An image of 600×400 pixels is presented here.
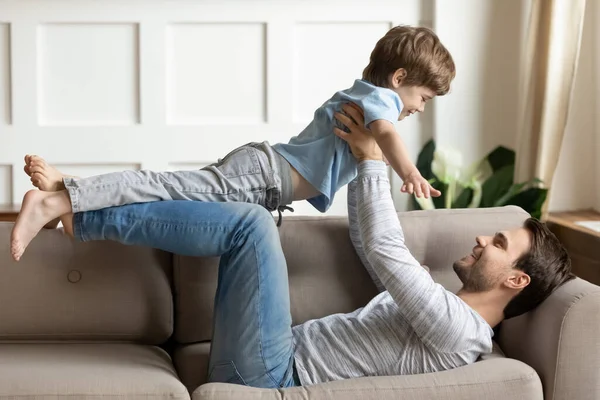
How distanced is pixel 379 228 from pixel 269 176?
325mm

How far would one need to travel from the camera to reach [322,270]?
2160 mm

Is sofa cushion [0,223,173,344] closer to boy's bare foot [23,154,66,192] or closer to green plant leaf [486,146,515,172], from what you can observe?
boy's bare foot [23,154,66,192]

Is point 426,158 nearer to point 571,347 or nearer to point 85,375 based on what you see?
point 571,347

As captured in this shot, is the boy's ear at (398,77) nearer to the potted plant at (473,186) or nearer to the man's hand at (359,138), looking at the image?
the man's hand at (359,138)

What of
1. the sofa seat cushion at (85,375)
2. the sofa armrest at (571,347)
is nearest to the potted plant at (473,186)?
the sofa armrest at (571,347)

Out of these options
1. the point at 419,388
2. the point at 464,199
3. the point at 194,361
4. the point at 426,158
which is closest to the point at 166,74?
the point at 426,158

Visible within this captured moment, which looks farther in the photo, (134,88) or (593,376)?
(134,88)

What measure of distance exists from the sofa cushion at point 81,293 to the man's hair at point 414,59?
76cm

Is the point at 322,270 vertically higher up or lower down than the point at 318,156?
lower down

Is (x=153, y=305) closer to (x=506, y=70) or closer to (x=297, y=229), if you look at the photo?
(x=297, y=229)

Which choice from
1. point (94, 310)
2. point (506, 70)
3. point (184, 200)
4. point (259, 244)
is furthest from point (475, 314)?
point (506, 70)

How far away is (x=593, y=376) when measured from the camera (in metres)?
1.81

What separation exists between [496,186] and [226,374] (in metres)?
1.88

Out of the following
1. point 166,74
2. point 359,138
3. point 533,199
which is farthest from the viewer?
point 166,74
